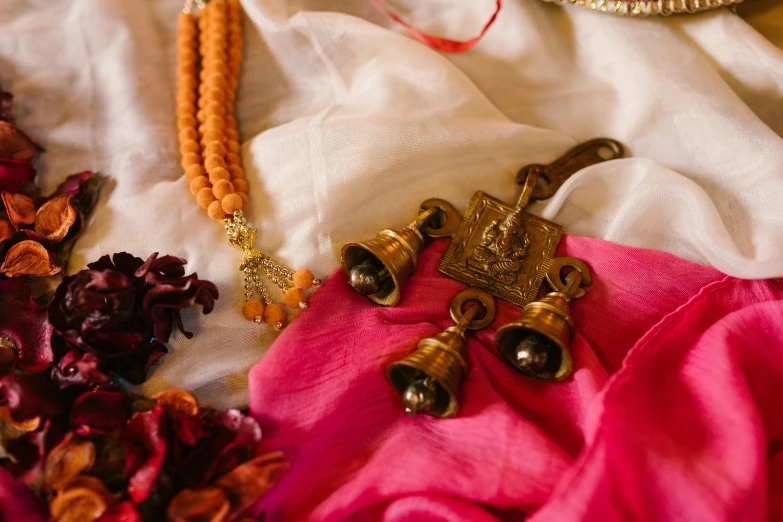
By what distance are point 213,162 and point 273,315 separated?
0.92ft

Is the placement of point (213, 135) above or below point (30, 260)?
above

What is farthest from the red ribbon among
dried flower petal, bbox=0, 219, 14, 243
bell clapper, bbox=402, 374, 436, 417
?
dried flower petal, bbox=0, 219, 14, 243

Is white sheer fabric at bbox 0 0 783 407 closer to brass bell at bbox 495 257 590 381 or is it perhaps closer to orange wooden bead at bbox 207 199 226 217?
orange wooden bead at bbox 207 199 226 217

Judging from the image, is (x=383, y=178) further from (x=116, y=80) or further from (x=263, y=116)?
(x=116, y=80)

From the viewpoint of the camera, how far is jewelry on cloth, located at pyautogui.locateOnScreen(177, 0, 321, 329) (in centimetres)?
81

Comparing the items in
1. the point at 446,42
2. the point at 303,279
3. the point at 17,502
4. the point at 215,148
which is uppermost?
the point at 446,42

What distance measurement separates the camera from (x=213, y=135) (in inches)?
37.2

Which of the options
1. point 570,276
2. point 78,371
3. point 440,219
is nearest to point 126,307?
point 78,371

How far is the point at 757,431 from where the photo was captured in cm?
62

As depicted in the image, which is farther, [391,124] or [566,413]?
[391,124]

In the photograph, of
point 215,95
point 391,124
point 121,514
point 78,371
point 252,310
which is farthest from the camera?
point 215,95

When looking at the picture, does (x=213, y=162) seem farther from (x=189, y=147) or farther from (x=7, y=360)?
(x=7, y=360)

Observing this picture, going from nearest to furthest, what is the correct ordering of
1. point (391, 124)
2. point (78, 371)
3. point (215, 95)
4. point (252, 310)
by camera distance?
1. point (78, 371)
2. point (252, 310)
3. point (391, 124)
4. point (215, 95)

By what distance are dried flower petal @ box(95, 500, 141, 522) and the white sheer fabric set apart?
182mm
